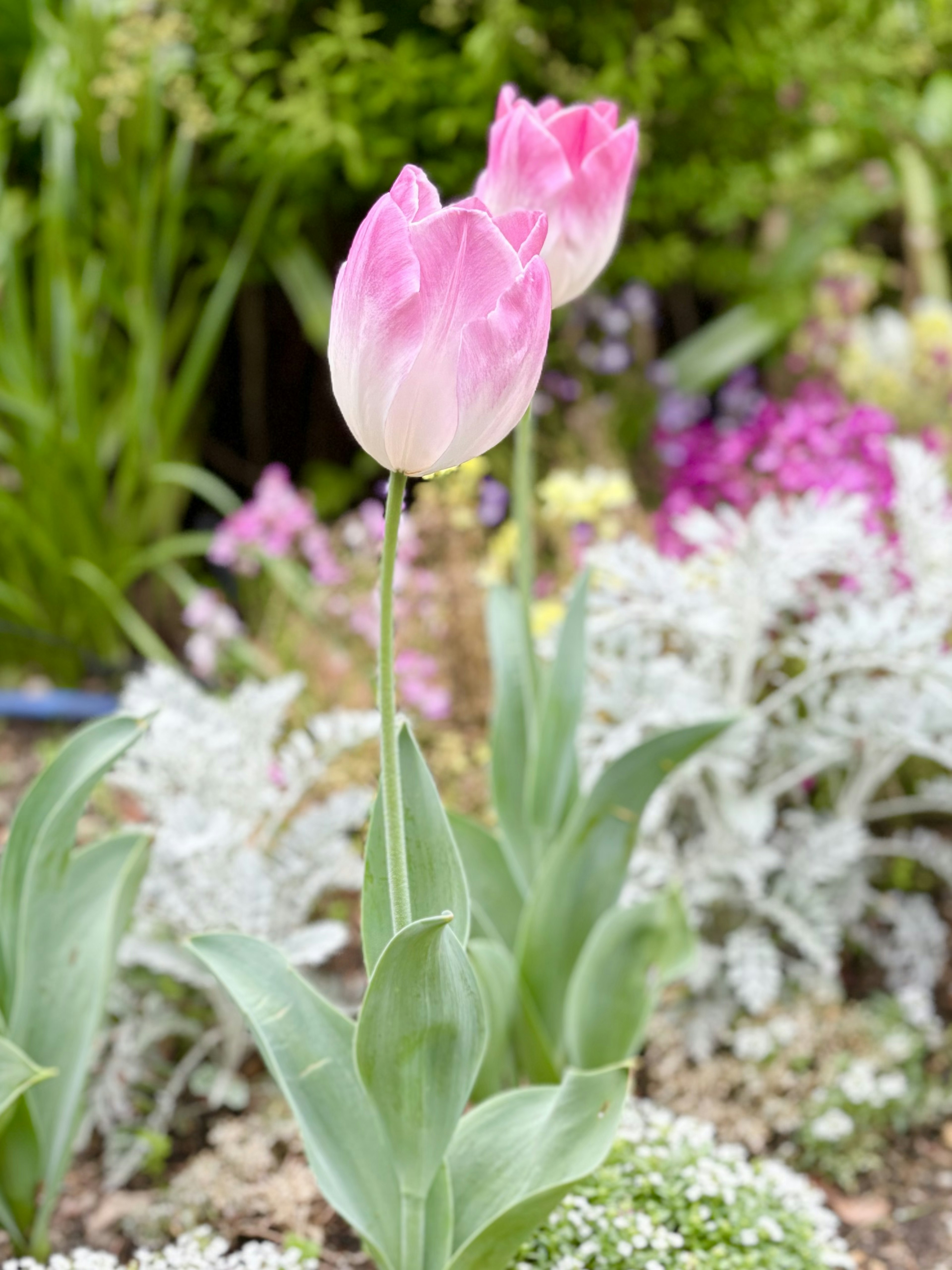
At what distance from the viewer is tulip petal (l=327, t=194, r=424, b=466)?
0.64 m

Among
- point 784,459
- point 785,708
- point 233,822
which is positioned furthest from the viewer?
point 784,459

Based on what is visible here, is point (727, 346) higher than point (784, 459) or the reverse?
higher

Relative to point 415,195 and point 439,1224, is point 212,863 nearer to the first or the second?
point 439,1224

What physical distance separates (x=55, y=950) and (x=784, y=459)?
1466 millimetres

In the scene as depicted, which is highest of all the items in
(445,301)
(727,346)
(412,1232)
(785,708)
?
(727,346)

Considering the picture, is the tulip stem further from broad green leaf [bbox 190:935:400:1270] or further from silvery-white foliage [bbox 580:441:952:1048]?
silvery-white foliage [bbox 580:441:952:1048]

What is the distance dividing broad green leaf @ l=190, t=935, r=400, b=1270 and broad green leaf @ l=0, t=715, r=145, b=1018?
20cm

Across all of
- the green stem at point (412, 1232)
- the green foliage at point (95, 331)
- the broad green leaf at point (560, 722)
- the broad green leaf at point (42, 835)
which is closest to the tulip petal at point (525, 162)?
the broad green leaf at point (560, 722)

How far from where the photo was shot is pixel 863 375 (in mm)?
2875

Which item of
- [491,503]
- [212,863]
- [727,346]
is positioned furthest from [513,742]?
[727,346]

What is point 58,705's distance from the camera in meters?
2.39

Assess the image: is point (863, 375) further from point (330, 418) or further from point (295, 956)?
point (295, 956)

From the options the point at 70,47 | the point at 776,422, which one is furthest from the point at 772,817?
the point at 70,47

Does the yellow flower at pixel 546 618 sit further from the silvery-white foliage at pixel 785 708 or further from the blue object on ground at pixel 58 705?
the blue object on ground at pixel 58 705
